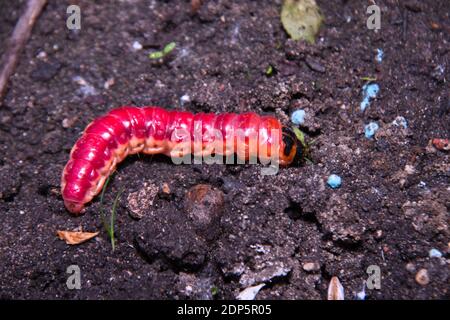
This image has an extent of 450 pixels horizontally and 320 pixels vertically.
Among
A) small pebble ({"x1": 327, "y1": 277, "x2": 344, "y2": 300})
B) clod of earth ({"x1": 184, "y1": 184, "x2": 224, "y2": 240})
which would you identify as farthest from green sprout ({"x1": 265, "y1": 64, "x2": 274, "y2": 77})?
small pebble ({"x1": 327, "y1": 277, "x2": 344, "y2": 300})

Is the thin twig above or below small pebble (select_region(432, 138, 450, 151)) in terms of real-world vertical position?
below

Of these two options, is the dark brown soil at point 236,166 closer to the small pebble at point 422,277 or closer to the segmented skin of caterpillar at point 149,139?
the small pebble at point 422,277

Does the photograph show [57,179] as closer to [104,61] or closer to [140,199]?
[140,199]

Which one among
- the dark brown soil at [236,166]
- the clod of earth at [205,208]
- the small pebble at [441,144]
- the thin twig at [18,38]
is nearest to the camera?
the dark brown soil at [236,166]

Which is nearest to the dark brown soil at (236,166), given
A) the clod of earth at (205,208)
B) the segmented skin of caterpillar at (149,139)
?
the clod of earth at (205,208)

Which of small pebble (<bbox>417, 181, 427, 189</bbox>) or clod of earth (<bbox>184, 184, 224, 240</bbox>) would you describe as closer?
clod of earth (<bbox>184, 184, 224, 240</bbox>)

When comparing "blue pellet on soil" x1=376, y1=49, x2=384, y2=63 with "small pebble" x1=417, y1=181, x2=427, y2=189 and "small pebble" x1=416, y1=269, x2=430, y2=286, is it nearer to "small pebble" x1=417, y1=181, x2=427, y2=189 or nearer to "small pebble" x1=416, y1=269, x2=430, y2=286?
"small pebble" x1=417, y1=181, x2=427, y2=189

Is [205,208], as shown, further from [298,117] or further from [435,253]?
[435,253]

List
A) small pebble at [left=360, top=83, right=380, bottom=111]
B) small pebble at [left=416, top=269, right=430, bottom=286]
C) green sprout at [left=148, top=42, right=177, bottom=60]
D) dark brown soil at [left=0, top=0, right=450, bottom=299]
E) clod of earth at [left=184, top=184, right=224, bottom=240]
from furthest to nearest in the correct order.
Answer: green sprout at [left=148, top=42, right=177, bottom=60] → small pebble at [left=360, top=83, right=380, bottom=111] → clod of earth at [left=184, top=184, right=224, bottom=240] → dark brown soil at [left=0, top=0, right=450, bottom=299] → small pebble at [left=416, top=269, right=430, bottom=286]
